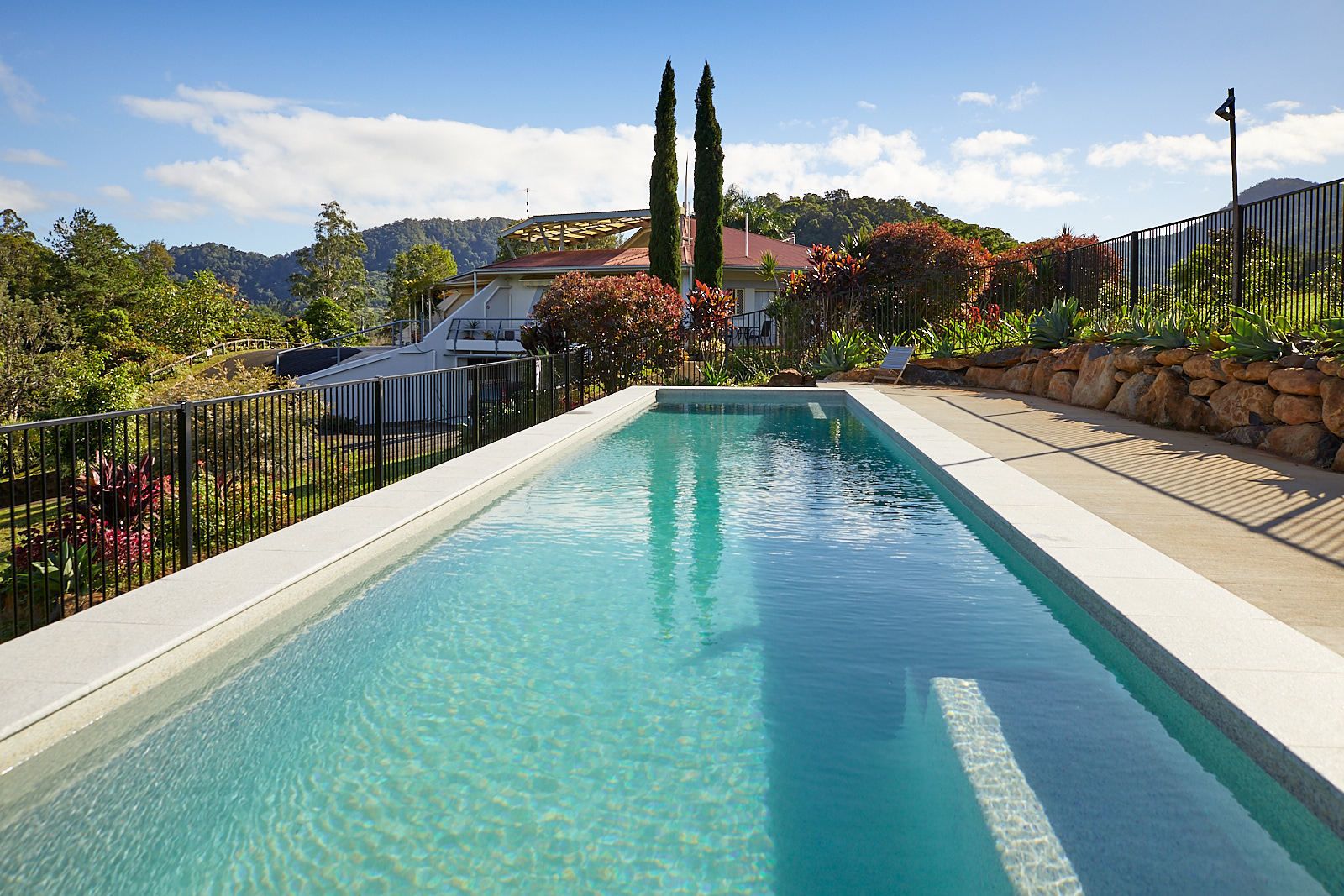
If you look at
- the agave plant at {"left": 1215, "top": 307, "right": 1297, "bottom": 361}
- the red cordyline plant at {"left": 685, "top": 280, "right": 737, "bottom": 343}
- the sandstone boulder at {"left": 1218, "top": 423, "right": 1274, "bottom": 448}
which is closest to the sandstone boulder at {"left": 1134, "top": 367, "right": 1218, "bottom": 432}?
the sandstone boulder at {"left": 1218, "top": 423, "right": 1274, "bottom": 448}

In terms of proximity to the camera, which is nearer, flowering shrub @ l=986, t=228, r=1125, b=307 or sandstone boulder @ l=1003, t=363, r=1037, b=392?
sandstone boulder @ l=1003, t=363, r=1037, b=392

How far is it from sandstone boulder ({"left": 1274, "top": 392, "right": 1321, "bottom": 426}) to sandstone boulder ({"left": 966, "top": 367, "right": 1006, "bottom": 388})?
322 inches

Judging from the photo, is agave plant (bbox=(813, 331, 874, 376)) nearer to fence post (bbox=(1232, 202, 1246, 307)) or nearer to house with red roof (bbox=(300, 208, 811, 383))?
fence post (bbox=(1232, 202, 1246, 307))

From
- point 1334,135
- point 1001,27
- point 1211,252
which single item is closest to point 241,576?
point 1211,252

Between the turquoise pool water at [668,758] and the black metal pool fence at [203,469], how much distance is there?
65.8 inches

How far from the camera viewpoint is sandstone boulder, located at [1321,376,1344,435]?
295 inches

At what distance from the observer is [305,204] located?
77750 millimetres

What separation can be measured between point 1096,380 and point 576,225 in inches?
1143

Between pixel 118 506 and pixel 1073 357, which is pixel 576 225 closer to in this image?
pixel 1073 357

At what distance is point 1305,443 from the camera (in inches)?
315

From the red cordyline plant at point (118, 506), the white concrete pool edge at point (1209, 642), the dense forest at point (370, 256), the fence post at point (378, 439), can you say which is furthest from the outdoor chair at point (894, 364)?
the dense forest at point (370, 256)

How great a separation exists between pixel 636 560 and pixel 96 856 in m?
3.57

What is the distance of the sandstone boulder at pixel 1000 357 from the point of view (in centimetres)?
1645

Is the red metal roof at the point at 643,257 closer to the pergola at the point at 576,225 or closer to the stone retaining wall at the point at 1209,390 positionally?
the pergola at the point at 576,225
